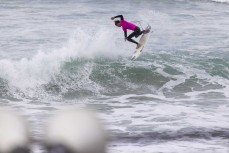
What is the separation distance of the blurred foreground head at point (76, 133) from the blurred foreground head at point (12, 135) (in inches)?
11.2

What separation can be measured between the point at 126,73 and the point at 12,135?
1168 cm

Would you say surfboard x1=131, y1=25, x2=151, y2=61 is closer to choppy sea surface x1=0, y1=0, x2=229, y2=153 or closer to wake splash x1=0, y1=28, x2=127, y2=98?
choppy sea surface x1=0, y1=0, x2=229, y2=153

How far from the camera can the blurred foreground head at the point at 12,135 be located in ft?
19.4

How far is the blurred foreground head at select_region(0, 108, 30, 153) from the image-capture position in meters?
5.92

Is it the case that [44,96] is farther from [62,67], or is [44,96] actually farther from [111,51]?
[111,51]

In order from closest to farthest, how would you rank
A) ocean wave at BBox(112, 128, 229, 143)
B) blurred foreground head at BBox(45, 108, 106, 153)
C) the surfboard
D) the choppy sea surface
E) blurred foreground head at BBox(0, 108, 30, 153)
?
blurred foreground head at BBox(45, 108, 106, 153) < blurred foreground head at BBox(0, 108, 30, 153) < ocean wave at BBox(112, 128, 229, 143) < the choppy sea surface < the surfboard

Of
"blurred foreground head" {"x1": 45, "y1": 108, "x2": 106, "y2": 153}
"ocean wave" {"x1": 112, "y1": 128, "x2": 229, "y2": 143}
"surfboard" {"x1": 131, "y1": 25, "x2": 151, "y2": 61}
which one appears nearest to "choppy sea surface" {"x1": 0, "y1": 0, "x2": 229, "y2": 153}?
"ocean wave" {"x1": 112, "y1": 128, "x2": 229, "y2": 143}

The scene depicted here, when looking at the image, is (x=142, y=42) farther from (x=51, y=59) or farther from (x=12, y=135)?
(x=12, y=135)

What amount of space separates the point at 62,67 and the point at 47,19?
8812 mm

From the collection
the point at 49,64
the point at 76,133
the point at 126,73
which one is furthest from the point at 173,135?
the point at 49,64

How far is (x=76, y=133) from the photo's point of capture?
5973 millimetres

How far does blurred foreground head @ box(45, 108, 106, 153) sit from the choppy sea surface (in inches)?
149

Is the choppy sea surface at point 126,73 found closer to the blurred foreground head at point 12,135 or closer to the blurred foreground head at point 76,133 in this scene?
the blurred foreground head at point 76,133

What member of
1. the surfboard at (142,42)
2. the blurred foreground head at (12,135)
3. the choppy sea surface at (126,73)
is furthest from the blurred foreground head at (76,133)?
the surfboard at (142,42)
